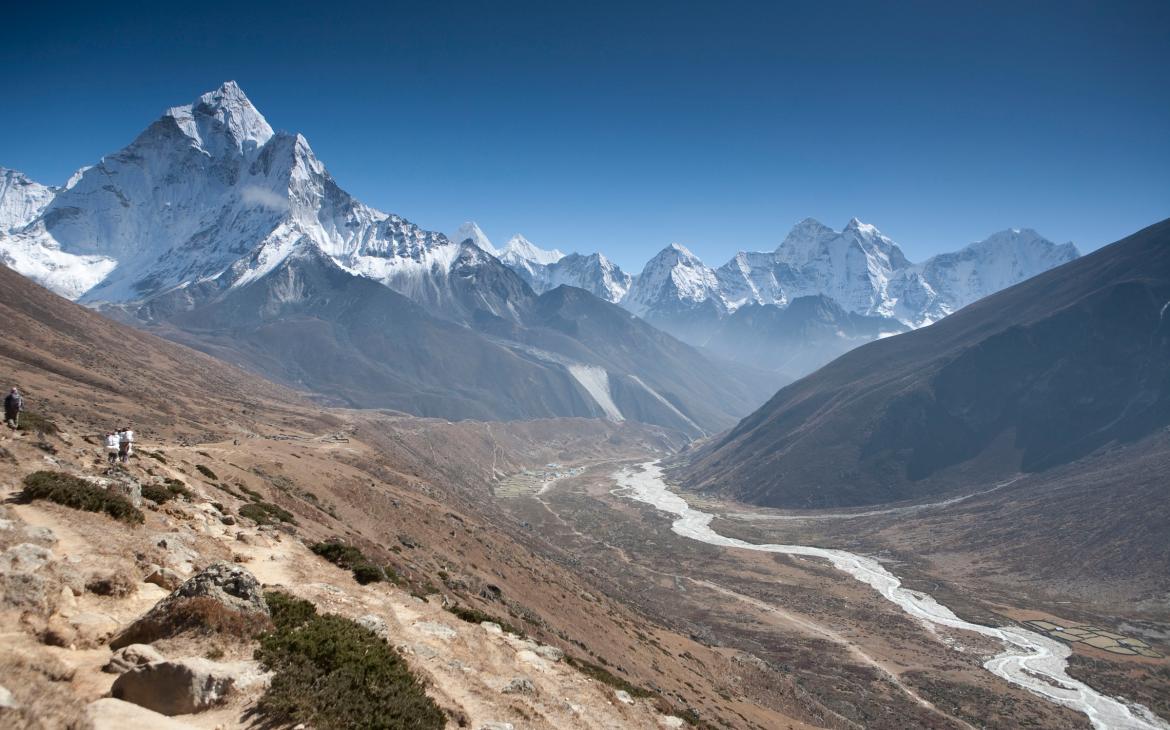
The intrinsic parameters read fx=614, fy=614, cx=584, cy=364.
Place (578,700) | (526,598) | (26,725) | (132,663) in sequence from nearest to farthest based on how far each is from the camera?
(26,725) < (132,663) < (578,700) < (526,598)

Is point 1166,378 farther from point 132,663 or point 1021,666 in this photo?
point 132,663

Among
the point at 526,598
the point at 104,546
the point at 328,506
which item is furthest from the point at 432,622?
the point at 328,506

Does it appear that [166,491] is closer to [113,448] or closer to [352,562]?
[113,448]

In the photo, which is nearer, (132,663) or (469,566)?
(132,663)

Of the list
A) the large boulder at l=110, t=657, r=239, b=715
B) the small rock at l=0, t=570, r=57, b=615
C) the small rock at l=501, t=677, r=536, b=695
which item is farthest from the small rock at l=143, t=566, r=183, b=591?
the small rock at l=501, t=677, r=536, b=695

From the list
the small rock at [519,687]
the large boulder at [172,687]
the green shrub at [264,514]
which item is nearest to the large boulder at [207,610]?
the large boulder at [172,687]

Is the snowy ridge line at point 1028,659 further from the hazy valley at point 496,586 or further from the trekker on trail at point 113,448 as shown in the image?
the trekker on trail at point 113,448
